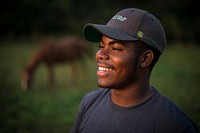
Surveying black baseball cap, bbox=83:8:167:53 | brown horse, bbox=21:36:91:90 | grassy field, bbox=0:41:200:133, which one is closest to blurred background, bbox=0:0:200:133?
grassy field, bbox=0:41:200:133

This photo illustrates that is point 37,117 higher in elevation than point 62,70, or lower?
higher

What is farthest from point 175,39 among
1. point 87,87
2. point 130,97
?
point 130,97

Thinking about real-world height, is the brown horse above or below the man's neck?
below

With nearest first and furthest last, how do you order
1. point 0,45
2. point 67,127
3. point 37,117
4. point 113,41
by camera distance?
1. point 113,41
2. point 67,127
3. point 37,117
4. point 0,45

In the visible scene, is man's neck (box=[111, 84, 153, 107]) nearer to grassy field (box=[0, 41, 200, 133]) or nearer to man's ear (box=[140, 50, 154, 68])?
man's ear (box=[140, 50, 154, 68])

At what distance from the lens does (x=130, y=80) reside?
6.42 ft

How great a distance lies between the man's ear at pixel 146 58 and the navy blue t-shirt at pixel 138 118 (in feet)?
0.65

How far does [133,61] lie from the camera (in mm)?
1926

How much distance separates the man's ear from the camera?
197cm

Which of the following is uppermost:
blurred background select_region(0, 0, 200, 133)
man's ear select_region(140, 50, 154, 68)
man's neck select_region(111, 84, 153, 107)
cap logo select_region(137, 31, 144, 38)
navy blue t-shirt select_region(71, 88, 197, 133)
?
cap logo select_region(137, 31, 144, 38)

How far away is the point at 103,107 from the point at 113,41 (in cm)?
44

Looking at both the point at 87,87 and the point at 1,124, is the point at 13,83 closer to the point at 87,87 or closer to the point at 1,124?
the point at 87,87

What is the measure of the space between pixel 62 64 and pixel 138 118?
9.33 meters

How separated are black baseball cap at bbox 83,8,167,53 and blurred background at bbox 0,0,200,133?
353cm
